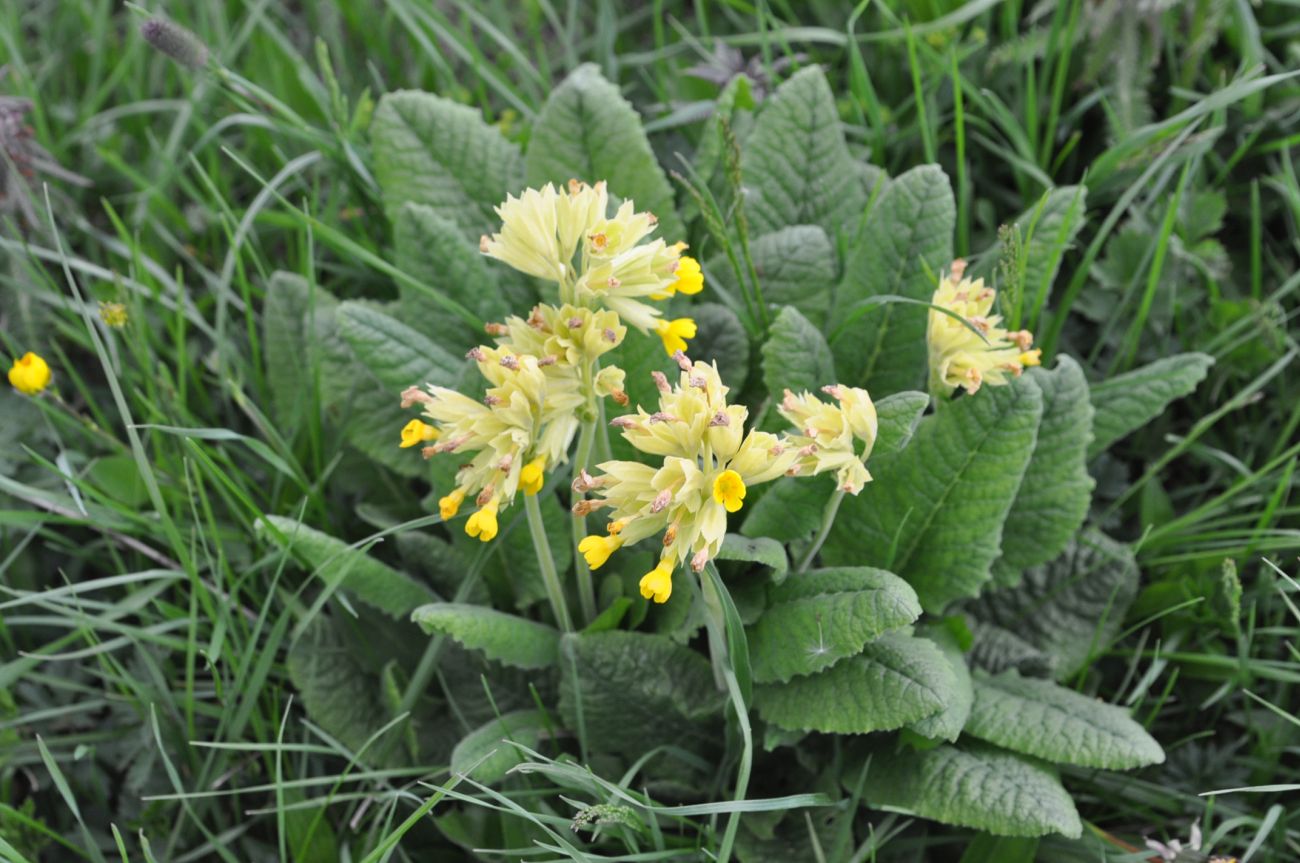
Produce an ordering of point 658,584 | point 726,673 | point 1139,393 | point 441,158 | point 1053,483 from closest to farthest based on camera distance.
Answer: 1. point 658,584
2. point 726,673
3. point 1053,483
4. point 1139,393
5. point 441,158

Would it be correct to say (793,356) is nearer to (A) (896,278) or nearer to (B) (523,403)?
(A) (896,278)

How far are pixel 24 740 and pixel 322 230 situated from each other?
4.07 feet

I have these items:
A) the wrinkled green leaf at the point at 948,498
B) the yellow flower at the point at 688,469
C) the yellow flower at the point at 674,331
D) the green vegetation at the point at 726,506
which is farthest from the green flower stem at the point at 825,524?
the yellow flower at the point at 674,331

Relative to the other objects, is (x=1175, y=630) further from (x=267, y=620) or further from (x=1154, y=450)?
(x=267, y=620)

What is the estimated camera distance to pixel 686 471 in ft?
5.48

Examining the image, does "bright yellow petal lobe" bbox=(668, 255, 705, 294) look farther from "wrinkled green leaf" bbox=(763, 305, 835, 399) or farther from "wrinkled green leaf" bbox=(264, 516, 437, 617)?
"wrinkled green leaf" bbox=(264, 516, 437, 617)

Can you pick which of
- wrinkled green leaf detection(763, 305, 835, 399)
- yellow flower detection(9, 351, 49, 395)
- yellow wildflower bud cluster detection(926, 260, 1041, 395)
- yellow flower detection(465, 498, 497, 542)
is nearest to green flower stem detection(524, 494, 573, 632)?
yellow flower detection(465, 498, 497, 542)

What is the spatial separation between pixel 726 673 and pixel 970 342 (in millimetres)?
A: 726

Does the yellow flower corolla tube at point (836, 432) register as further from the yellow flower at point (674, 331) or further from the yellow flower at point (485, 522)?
the yellow flower at point (485, 522)

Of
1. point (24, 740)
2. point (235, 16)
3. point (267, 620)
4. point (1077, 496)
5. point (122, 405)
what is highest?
point (235, 16)

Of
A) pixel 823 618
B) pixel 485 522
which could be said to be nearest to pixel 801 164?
pixel 823 618

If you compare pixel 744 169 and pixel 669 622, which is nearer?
pixel 669 622

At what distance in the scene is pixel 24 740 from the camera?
2531 mm

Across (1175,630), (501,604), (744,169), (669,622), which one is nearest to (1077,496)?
(1175,630)
